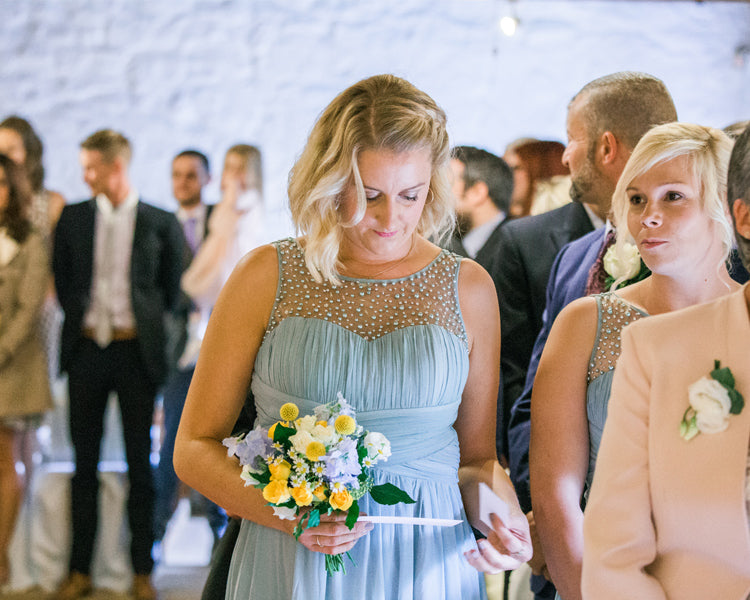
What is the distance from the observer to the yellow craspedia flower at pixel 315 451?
1.65 metres

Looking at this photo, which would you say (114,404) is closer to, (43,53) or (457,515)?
(43,53)

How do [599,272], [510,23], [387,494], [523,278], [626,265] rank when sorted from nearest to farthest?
[387,494] → [626,265] → [599,272] → [523,278] → [510,23]

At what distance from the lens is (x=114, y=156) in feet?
16.9

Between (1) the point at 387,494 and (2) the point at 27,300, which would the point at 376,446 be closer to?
(1) the point at 387,494

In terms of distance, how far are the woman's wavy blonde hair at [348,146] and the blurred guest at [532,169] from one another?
2.94 m

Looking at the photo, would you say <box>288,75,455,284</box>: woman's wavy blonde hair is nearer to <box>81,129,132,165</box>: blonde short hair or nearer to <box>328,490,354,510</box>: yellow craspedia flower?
<box>328,490,354,510</box>: yellow craspedia flower

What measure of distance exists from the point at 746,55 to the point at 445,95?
7.61ft

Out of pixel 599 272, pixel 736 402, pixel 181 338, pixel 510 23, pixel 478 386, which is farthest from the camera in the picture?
pixel 510 23

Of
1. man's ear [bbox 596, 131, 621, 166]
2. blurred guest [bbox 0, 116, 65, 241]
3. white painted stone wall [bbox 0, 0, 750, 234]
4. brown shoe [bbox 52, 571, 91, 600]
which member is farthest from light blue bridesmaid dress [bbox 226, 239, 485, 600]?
white painted stone wall [bbox 0, 0, 750, 234]

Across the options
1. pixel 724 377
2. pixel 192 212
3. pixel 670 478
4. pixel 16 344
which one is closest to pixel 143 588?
pixel 16 344

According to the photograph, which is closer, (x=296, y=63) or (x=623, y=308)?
(x=623, y=308)

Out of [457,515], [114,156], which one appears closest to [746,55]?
[114,156]

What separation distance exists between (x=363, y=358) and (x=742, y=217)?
0.95 m

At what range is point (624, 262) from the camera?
7.13ft
